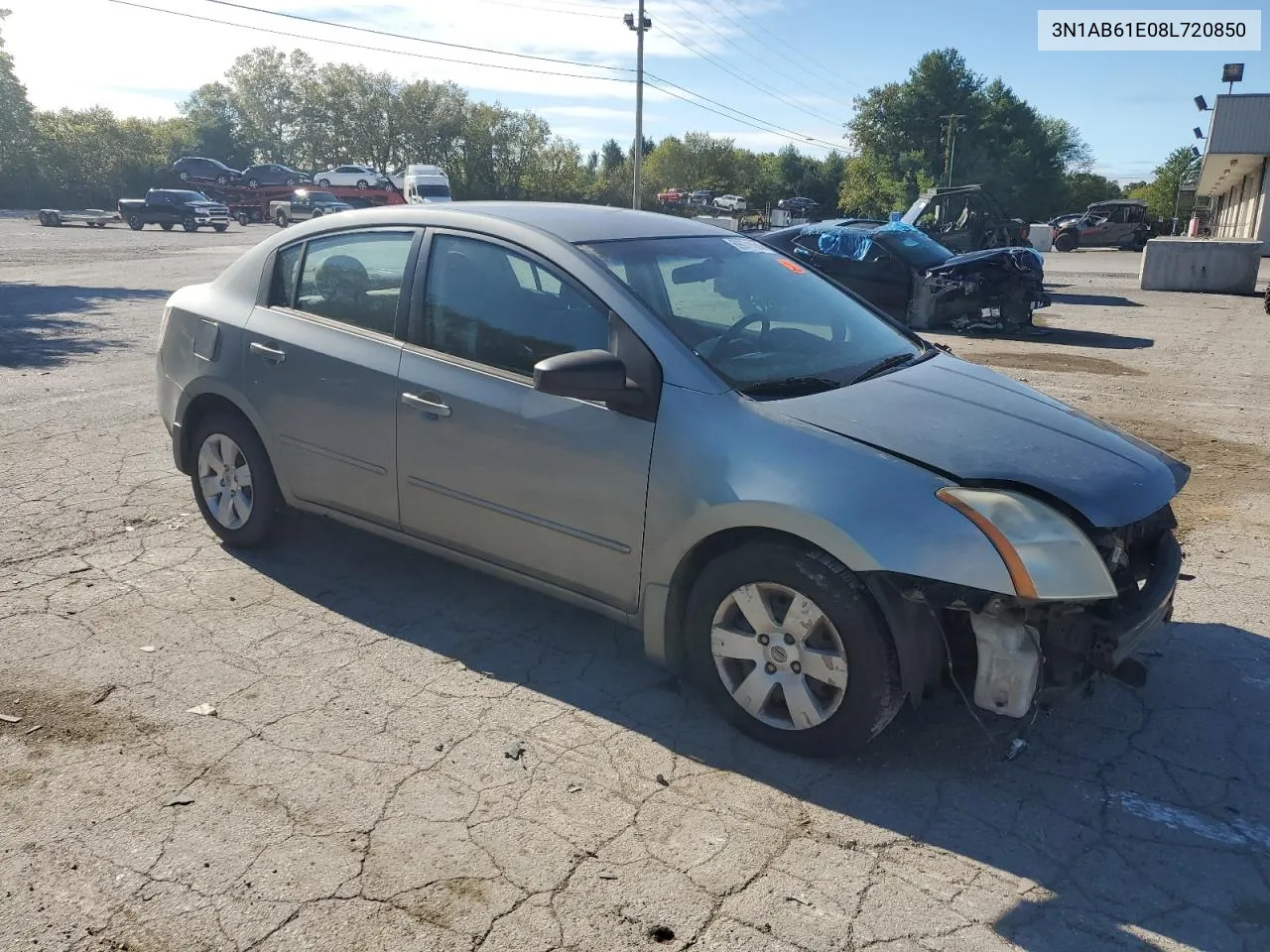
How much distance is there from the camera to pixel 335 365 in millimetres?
4176

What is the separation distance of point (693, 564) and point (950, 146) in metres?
72.2

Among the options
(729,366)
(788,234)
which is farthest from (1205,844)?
(788,234)

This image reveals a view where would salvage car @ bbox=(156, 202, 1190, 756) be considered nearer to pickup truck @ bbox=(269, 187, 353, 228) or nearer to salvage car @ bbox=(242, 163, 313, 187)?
pickup truck @ bbox=(269, 187, 353, 228)

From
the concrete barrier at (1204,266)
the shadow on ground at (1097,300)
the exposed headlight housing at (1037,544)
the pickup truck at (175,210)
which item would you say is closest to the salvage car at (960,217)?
the shadow on ground at (1097,300)

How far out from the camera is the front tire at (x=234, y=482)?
4.64 meters

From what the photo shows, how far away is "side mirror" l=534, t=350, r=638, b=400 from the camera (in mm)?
3256

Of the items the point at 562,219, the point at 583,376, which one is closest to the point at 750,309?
the point at 562,219

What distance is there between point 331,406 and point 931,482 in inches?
100

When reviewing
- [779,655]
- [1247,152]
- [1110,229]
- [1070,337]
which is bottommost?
[779,655]

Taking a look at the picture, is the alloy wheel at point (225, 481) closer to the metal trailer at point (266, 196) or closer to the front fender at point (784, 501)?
the front fender at point (784, 501)

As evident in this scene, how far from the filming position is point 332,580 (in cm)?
462

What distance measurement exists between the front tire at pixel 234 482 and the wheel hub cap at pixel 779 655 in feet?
8.14

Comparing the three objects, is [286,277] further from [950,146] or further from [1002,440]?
[950,146]

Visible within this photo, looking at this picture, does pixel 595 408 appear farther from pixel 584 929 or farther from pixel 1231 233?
pixel 1231 233
